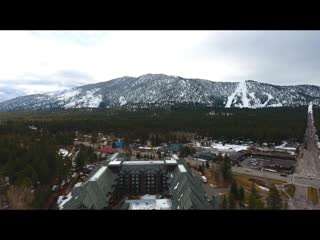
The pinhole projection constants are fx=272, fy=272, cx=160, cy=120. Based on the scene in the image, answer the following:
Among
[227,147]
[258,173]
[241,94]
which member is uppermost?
[241,94]

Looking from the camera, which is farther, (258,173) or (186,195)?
(258,173)

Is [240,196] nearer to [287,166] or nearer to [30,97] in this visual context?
[287,166]

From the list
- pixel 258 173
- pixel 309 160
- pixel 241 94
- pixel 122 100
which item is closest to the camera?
pixel 258 173

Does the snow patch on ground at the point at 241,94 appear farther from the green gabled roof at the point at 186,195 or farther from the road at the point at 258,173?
the green gabled roof at the point at 186,195

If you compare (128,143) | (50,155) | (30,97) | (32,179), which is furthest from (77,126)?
(30,97)

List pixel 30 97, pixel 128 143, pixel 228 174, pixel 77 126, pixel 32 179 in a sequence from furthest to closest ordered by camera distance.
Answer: pixel 30 97 → pixel 77 126 → pixel 128 143 → pixel 228 174 → pixel 32 179

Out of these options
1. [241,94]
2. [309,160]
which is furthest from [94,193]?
[241,94]

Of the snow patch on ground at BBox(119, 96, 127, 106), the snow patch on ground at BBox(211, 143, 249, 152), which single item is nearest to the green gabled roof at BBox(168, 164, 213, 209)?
the snow patch on ground at BBox(211, 143, 249, 152)

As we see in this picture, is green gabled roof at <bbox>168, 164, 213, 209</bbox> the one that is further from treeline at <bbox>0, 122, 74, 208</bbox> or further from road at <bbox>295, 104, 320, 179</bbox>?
road at <bbox>295, 104, 320, 179</bbox>

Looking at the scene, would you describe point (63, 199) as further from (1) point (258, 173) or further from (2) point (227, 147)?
(2) point (227, 147)
